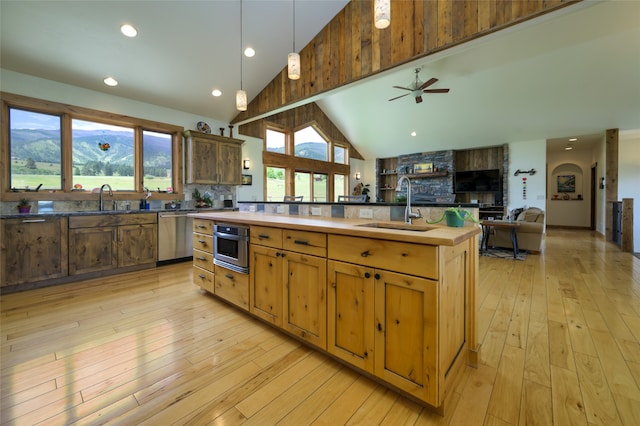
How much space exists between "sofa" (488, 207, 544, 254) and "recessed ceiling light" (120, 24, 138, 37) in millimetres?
6789

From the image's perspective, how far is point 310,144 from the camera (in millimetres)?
8422

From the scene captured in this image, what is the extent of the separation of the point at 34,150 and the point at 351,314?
190 inches

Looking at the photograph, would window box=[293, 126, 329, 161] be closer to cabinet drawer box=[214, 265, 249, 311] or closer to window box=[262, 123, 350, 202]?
window box=[262, 123, 350, 202]

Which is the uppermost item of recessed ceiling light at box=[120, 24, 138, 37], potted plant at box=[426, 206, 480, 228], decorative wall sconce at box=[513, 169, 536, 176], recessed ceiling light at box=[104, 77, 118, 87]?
recessed ceiling light at box=[120, 24, 138, 37]

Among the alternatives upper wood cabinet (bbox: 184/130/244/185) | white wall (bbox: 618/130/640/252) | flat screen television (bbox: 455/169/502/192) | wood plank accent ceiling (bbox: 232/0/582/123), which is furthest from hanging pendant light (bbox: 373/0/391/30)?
white wall (bbox: 618/130/640/252)

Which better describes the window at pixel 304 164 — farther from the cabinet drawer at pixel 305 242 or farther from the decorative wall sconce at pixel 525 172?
the decorative wall sconce at pixel 525 172

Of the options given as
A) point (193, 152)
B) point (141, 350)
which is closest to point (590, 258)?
point (141, 350)

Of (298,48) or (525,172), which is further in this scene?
(525,172)

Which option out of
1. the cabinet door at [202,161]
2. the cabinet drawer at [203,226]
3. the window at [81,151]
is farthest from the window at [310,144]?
the cabinet drawer at [203,226]

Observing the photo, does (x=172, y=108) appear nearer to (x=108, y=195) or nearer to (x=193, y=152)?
(x=193, y=152)

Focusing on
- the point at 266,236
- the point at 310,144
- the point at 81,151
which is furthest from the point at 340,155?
the point at 266,236

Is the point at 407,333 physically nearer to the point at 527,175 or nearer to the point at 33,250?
the point at 33,250

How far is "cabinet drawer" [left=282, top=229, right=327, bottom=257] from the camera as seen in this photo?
1696 millimetres

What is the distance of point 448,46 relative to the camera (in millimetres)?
2869
